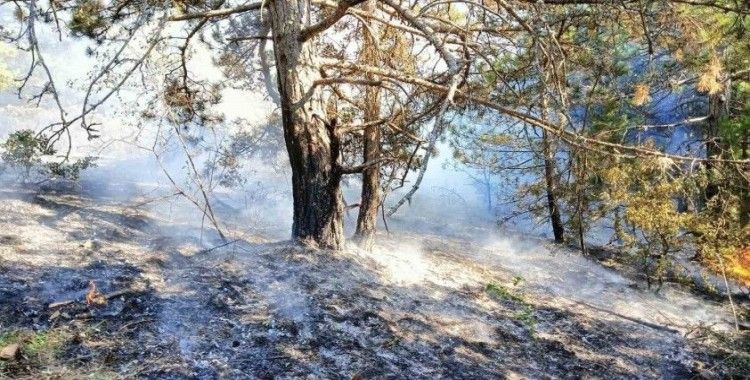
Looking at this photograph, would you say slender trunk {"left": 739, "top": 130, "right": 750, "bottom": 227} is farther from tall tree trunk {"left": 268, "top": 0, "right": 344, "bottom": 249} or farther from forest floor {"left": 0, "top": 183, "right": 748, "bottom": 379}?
tall tree trunk {"left": 268, "top": 0, "right": 344, "bottom": 249}

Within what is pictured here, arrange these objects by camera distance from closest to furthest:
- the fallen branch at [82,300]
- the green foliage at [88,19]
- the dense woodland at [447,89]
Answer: the fallen branch at [82,300], the dense woodland at [447,89], the green foliage at [88,19]

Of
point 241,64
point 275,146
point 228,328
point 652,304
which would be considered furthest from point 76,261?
point 275,146

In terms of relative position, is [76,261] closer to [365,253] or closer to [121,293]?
[121,293]

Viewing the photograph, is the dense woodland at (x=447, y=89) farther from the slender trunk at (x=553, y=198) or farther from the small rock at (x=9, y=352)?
the small rock at (x=9, y=352)

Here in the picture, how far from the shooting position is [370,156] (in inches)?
285

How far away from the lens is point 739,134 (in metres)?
7.77

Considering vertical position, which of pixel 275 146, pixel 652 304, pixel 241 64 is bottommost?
pixel 652 304

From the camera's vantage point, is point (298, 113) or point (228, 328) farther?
point (298, 113)

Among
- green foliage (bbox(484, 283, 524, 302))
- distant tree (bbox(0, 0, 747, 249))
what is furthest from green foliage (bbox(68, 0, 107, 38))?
green foliage (bbox(484, 283, 524, 302))

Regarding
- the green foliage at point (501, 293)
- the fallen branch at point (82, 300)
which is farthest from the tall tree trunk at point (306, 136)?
the fallen branch at point (82, 300)

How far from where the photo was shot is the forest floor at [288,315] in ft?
11.9

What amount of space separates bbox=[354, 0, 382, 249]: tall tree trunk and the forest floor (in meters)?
0.68

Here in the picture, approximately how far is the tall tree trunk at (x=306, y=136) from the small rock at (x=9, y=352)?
3130mm

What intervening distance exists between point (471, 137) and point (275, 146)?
6696 millimetres
